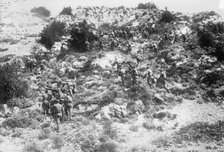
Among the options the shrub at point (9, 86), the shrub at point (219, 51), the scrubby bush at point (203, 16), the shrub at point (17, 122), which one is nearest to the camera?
the shrub at point (17, 122)

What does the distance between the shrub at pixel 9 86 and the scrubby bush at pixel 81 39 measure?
33.5ft

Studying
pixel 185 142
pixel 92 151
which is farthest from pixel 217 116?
pixel 92 151

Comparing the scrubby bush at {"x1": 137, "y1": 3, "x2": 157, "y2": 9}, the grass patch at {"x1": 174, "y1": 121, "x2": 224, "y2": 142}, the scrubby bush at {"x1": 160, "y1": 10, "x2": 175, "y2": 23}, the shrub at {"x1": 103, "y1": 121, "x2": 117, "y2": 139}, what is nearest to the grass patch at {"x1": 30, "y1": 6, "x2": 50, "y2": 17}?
the scrubby bush at {"x1": 137, "y1": 3, "x2": 157, "y2": 9}

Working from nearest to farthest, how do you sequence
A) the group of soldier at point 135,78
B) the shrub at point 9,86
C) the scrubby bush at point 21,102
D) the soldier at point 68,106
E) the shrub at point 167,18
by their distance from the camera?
the soldier at point 68,106 < the scrubby bush at point 21,102 < the shrub at point 9,86 < the group of soldier at point 135,78 < the shrub at point 167,18

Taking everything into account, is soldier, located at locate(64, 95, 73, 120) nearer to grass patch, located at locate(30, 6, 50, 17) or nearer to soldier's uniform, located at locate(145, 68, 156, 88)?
soldier's uniform, located at locate(145, 68, 156, 88)

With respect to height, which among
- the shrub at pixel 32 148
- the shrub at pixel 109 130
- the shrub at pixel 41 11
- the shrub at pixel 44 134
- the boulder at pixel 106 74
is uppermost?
the shrub at pixel 41 11

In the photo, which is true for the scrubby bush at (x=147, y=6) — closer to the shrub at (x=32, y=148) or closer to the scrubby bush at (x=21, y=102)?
the scrubby bush at (x=21, y=102)

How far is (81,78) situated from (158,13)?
22655 mm

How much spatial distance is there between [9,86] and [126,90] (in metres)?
9.60

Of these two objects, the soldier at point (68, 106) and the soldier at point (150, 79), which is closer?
the soldier at point (68, 106)

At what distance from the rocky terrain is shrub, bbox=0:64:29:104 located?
56 cm

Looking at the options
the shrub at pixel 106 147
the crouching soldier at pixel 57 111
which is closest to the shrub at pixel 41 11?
the crouching soldier at pixel 57 111

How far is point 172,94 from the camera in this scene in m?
22.1

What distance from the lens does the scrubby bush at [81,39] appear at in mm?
30469
